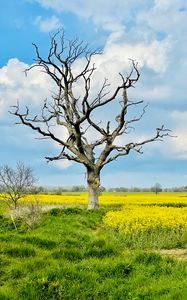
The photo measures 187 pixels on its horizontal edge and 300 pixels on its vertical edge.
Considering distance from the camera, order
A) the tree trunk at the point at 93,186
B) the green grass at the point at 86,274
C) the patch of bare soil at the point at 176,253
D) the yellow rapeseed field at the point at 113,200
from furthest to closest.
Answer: the yellow rapeseed field at the point at 113,200
the tree trunk at the point at 93,186
the patch of bare soil at the point at 176,253
the green grass at the point at 86,274

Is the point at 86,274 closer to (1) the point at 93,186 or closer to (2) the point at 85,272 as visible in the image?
(2) the point at 85,272

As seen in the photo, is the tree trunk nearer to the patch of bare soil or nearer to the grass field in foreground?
the grass field in foreground

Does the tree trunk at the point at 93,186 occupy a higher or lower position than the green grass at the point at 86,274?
higher

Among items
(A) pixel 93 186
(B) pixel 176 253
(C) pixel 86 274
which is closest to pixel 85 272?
(C) pixel 86 274

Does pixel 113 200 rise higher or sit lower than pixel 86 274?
higher

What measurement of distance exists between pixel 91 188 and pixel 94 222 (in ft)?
34.5

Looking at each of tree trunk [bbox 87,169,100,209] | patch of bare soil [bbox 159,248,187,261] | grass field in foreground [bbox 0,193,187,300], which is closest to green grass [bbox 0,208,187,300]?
grass field in foreground [bbox 0,193,187,300]

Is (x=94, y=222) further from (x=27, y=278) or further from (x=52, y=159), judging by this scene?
(x=27, y=278)

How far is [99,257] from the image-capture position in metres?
12.5

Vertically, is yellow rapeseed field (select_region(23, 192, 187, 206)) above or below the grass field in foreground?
above

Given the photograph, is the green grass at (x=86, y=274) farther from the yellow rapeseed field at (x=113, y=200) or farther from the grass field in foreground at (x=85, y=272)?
the yellow rapeseed field at (x=113, y=200)

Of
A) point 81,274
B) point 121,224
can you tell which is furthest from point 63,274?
point 121,224

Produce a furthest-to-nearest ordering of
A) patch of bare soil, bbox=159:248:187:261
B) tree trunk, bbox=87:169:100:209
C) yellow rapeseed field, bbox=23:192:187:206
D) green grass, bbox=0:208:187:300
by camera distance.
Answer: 1. yellow rapeseed field, bbox=23:192:187:206
2. tree trunk, bbox=87:169:100:209
3. patch of bare soil, bbox=159:248:187:261
4. green grass, bbox=0:208:187:300

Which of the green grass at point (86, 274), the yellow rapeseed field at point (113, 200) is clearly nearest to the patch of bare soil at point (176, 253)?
the green grass at point (86, 274)
